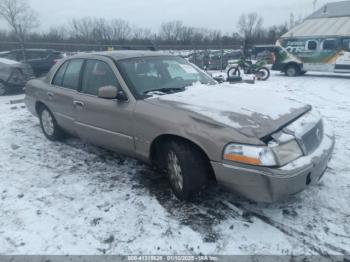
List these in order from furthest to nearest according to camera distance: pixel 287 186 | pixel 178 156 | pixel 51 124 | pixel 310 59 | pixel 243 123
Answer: pixel 310 59 → pixel 51 124 → pixel 178 156 → pixel 243 123 → pixel 287 186

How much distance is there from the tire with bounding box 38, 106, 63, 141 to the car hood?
2436mm

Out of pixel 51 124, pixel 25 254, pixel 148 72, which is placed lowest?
pixel 25 254

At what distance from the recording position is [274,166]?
97.0 inches

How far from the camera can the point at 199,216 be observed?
9.69 feet

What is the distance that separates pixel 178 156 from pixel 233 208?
830mm

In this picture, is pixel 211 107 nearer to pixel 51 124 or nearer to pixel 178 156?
pixel 178 156

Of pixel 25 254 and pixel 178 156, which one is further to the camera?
pixel 178 156

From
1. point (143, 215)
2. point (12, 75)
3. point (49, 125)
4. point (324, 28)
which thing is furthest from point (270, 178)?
point (324, 28)

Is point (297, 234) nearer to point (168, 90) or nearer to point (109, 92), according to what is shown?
point (168, 90)

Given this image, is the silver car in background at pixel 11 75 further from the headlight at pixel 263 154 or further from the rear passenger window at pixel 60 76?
the headlight at pixel 263 154

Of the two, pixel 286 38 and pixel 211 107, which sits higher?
pixel 286 38

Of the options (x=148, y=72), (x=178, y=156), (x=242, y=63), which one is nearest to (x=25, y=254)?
(x=178, y=156)

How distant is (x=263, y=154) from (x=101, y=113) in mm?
2181

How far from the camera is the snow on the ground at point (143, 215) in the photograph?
2566mm
